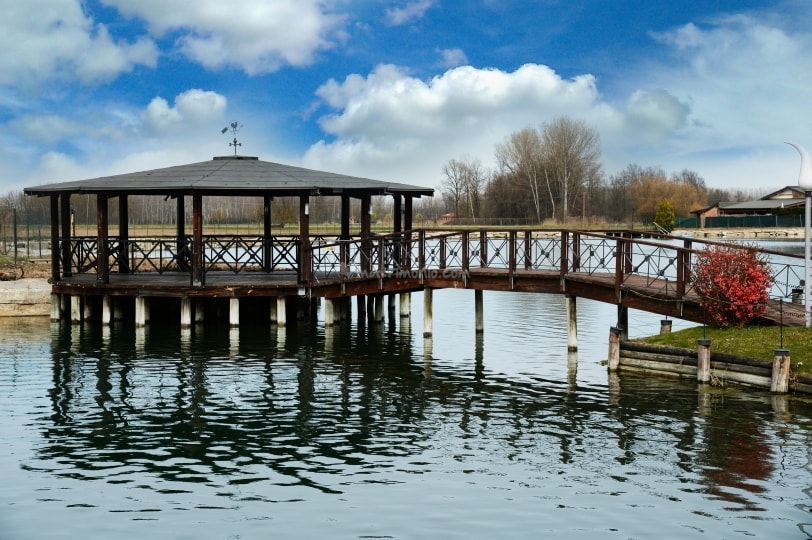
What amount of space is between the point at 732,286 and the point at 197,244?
14464mm

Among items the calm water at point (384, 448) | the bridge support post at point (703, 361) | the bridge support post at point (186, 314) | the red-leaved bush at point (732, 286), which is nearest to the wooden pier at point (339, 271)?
the bridge support post at point (186, 314)

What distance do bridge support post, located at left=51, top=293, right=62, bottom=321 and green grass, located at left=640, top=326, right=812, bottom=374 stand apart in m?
18.7

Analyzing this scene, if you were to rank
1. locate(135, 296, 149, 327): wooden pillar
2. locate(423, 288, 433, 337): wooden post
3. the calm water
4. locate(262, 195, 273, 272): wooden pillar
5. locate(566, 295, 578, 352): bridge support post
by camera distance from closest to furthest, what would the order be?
the calm water, locate(566, 295, 578, 352): bridge support post, locate(423, 288, 433, 337): wooden post, locate(135, 296, 149, 327): wooden pillar, locate(262, 195, 273, 272): wooden pillar

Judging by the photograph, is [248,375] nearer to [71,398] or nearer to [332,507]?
[71,398]

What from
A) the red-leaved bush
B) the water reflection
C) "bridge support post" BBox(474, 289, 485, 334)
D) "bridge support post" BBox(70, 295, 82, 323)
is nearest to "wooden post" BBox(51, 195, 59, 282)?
"bridge support post" BBox(70, 295, 82, 323)

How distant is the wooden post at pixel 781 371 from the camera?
1744 centimetres

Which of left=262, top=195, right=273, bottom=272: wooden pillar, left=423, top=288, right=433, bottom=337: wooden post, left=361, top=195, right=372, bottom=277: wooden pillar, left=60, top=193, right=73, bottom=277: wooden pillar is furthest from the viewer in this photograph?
left=262, top=195, right=273, bottom=272: wooden pillar

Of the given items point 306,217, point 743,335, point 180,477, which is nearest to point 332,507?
point 180,477

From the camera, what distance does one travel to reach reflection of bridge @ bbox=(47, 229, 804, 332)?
21.2 meters

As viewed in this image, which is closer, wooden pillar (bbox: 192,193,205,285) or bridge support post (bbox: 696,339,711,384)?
bridge support post (bbox: 696,339,711,384)

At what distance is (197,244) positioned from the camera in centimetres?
2706

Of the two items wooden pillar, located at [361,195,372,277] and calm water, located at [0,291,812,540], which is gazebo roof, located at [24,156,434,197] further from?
calm water, located at [0,291,812,540]

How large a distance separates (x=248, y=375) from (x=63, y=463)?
728cm

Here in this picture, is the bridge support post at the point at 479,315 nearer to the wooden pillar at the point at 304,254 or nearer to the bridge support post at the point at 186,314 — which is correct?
the wooden pillar at the point at 304,254
